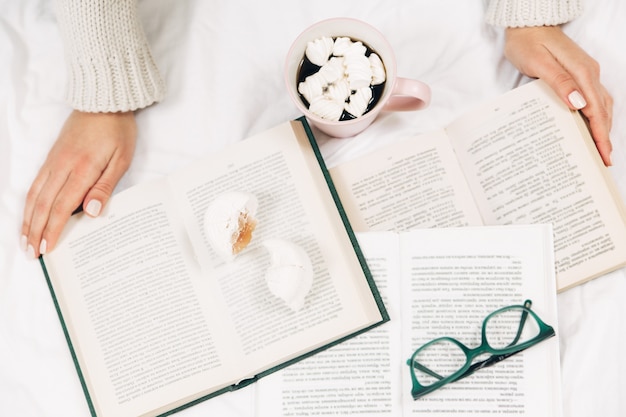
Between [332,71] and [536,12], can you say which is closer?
[332,71]

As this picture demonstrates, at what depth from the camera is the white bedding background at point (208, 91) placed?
2.31 ft

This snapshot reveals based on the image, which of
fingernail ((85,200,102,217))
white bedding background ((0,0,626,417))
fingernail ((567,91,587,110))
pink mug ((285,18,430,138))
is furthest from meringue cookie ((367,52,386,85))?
fingernail ((85,200,102,217))

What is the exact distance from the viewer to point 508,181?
2.30 ft

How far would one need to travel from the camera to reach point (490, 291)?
0.68 metres

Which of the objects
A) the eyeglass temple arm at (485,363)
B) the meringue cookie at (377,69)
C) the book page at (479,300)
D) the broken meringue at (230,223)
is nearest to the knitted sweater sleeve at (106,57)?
the broken meringue at (230,223)

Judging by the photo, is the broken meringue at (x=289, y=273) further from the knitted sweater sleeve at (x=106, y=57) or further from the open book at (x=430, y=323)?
the knitted sweater sleeve at (x=106, y=57)

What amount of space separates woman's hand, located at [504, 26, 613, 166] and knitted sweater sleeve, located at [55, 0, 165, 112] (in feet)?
1.50

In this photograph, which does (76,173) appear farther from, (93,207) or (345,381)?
(345,381)

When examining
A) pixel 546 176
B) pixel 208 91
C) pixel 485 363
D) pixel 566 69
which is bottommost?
pixel 485 363

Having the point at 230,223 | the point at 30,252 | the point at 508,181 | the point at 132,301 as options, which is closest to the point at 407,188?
the point at 508,181

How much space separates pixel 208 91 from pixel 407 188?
29cm

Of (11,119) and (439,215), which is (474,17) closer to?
(439,215)

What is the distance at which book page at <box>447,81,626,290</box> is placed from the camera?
2.24 ft

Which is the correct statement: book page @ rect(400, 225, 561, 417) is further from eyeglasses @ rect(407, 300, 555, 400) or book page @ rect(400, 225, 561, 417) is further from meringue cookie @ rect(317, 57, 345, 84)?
meringue cookie @ rect(317, 57, 345, 84)
